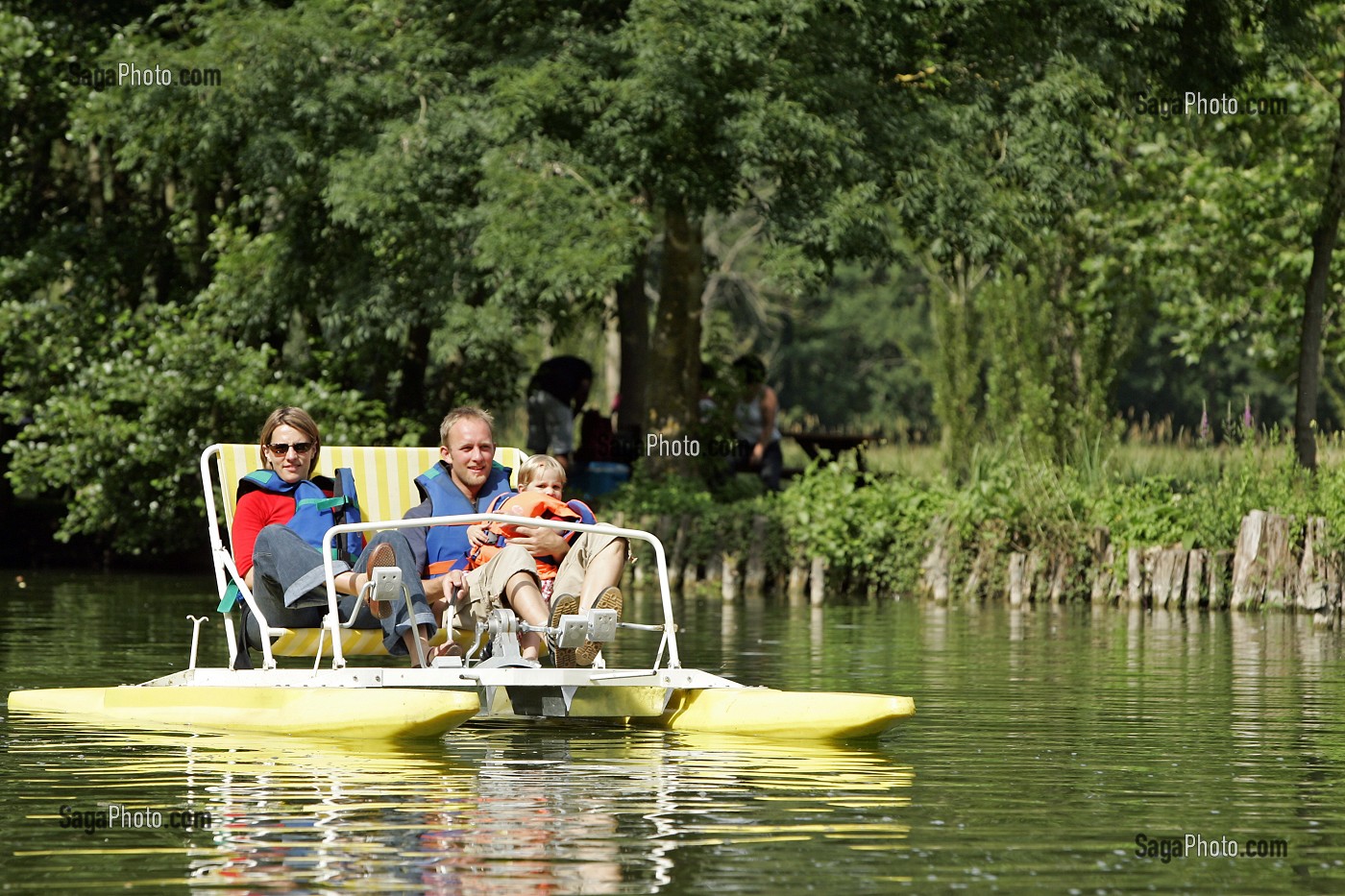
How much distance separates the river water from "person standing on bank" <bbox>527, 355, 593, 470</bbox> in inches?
429

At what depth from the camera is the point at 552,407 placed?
24.0 metres

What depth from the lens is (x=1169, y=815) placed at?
7.71 metres

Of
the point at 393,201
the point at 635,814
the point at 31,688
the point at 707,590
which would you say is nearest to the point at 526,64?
the point at 393,201

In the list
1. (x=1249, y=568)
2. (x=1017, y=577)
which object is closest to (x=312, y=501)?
(x=1249, y=568)

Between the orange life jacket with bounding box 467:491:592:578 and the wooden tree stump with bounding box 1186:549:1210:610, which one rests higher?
the orange life jacket with bounding box 467:491:592:578

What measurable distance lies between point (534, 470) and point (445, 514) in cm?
70

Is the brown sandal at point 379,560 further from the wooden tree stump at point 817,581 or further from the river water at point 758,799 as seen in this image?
the wooden tree stump at point 817,581

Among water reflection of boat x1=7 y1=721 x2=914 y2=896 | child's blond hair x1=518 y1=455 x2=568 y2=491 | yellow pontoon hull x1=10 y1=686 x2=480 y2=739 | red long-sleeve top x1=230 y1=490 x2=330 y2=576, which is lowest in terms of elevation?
water reflection of boat x1=7 y1=721 x2=914 y2=896

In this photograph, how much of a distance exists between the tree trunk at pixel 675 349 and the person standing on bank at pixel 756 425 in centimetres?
162

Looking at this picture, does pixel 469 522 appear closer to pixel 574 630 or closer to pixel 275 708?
pixel 574 630

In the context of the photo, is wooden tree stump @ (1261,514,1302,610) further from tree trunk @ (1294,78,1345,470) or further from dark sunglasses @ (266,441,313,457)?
dark sunglasses @ (266,441,313,457)

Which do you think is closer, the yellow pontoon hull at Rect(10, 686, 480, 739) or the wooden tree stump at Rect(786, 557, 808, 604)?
the yellow pontoon hull at Rect(10, 686, 480, 739)

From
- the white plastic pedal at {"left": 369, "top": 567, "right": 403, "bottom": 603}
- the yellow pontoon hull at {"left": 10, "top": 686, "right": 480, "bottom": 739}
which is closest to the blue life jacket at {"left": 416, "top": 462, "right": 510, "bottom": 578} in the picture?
the white plastic pedal at {"left": 369, "top": 567, "right": 403, "bottom": 603}

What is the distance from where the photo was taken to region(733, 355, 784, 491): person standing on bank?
2528cm
